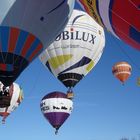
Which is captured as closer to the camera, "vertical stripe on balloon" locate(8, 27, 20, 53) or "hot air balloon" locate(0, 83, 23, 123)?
"vertical stripe on balloon" locate(8, 27, 20, 53)

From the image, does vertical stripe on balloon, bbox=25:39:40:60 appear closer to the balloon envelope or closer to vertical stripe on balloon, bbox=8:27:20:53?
vertical stripe on balloon, bbox=8:27:20:53

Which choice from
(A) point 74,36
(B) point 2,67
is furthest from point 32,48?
(A) point 74,36

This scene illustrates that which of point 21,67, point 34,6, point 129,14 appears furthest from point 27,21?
point 129,14

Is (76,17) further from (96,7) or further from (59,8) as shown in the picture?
(96,7)

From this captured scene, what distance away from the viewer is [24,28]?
66.6 feet

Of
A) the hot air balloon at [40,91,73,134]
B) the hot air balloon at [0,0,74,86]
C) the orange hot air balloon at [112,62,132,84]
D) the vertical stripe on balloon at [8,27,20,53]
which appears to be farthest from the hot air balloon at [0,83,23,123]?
the vertical stripe on balloon at [8,27,20,53]

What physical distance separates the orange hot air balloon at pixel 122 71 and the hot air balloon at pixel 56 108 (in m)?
4.98

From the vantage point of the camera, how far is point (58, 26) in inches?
845

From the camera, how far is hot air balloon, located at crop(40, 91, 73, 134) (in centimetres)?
3228

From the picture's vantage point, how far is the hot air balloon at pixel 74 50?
2791cm

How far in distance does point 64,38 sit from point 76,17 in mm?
1699

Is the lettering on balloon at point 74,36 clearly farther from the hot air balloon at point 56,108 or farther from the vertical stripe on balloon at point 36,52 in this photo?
the hot air balloon at point 56,108

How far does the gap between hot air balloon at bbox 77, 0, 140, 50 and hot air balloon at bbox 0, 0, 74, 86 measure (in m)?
2.76

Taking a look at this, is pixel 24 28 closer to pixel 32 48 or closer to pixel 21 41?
pixel 21 41
